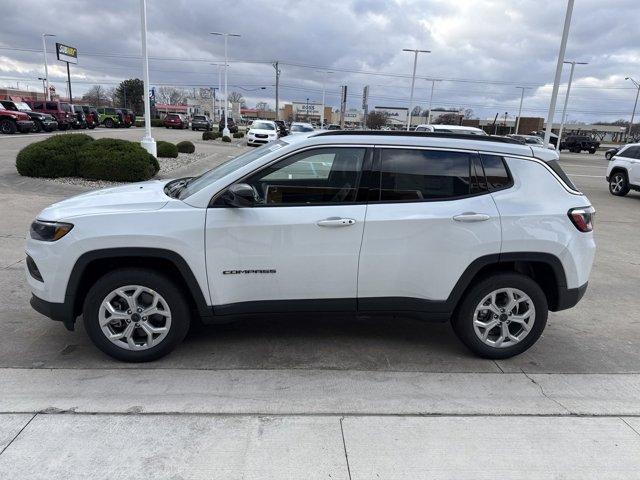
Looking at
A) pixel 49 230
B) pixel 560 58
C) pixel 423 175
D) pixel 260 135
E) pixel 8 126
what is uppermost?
pixel 560 58

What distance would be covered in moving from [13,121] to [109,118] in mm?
18727

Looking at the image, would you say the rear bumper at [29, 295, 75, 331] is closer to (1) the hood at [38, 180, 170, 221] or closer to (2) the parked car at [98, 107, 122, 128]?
(1) the hood at [38, 180, 170, 221]

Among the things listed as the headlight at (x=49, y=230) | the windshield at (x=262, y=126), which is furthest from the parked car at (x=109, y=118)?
the headlight at (x=49, y=230)

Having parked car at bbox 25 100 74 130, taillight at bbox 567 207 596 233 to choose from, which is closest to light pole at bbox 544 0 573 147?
taillight at bbox 567 207 596 233

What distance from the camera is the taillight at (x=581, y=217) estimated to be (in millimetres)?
3865

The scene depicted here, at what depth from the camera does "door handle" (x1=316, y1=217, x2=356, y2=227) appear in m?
3.62

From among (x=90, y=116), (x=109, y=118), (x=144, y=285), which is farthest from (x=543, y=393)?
(x=109, y=118)

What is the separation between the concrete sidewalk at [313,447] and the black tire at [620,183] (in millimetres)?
14699

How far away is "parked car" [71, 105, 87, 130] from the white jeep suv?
1428 inches

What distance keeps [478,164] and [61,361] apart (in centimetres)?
360

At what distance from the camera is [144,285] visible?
142 inches

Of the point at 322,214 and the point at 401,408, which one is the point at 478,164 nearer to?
the point at 322,214

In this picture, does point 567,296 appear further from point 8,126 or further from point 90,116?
point 90,116

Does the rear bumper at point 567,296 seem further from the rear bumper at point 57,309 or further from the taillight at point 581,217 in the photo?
the rear bumper at point 57,309
